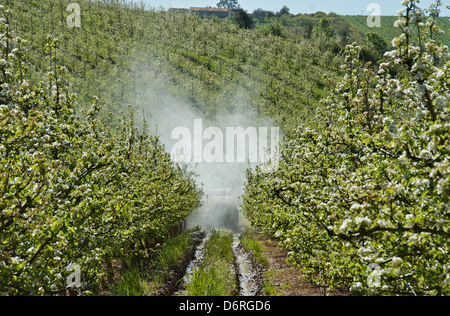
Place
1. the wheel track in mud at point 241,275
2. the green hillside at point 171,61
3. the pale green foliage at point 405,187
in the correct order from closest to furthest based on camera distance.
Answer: the pale green foliage at point 405,187
the wheel track in mud at point 241,275
the green hillside at point 171,61

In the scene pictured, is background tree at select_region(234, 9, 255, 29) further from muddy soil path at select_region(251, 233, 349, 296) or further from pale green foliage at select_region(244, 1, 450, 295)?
pale green foliage at select_region(244, 1, 450, 295)

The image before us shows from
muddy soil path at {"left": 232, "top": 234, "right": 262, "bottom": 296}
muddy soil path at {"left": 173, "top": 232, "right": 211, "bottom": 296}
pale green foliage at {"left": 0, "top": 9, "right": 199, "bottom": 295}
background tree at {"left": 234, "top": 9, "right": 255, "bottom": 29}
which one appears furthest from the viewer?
background tree at {"left": 234, "top": 9, "right": 255, "bottom": 29}

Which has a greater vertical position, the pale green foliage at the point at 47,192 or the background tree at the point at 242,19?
the background tree at the point at 242,19

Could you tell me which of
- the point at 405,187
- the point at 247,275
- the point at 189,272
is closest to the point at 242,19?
the point at 247,275

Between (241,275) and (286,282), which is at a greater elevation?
(286,282)

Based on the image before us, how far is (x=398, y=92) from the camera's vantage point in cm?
688

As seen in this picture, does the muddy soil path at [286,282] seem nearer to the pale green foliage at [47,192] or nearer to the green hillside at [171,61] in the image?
the pale green foliage at [47,192]

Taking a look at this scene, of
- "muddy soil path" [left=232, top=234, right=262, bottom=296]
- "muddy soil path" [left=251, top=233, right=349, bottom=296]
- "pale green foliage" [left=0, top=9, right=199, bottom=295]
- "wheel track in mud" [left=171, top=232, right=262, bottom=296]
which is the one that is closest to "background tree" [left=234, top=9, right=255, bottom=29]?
"wheel track in mud" [left=171, top=232, right=262, bottom=296]

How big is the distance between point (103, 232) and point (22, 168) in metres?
3.21

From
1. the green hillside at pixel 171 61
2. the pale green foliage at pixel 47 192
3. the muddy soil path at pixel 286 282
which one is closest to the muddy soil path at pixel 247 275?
the muddy soil path at pixel 286 282

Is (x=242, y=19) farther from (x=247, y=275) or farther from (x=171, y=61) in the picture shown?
(x=247, y=275)

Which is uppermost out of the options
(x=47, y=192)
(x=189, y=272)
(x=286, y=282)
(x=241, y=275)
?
(x=47, y=192)

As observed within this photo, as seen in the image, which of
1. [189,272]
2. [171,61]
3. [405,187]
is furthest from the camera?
[171,61]
